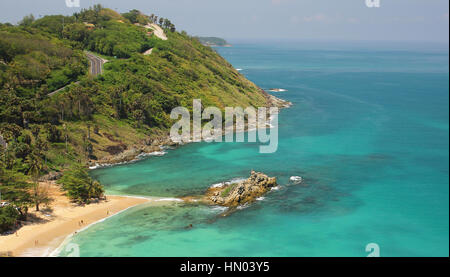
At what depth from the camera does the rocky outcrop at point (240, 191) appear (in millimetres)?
54812

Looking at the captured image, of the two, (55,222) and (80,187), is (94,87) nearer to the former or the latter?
(80,187)

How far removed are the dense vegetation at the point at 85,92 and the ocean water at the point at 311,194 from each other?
9219mm

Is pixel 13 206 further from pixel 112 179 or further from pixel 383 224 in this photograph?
pixel 383 224

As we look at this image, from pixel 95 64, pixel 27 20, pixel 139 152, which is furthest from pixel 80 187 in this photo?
pixel 27 20

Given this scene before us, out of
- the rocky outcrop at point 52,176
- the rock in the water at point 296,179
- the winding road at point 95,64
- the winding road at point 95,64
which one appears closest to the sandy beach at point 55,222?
the rocky outcrop at point 52,176

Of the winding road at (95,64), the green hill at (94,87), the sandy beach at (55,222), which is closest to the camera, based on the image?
the sandy beach at (55,222)

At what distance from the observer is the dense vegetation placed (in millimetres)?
59781

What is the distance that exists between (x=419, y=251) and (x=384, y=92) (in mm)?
109826

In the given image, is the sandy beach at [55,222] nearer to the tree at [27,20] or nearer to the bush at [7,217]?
the bush at [7,217]

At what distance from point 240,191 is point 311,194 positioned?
10553mm

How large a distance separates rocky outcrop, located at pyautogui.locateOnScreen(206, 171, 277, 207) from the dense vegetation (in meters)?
16.0

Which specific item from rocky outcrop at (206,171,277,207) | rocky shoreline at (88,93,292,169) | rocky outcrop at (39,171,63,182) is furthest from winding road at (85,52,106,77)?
rocky outcrop at (206,171,277,207)

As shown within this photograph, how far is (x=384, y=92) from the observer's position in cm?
14262

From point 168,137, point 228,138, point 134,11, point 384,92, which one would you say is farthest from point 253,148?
point 134,11
